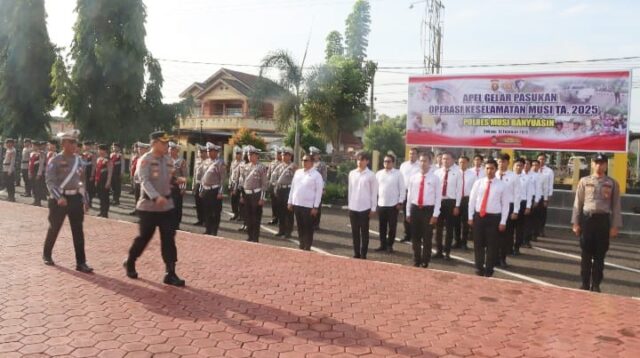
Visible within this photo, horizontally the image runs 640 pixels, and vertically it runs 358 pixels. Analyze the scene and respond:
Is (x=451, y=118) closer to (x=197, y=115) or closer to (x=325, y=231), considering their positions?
(x=325, y=231)

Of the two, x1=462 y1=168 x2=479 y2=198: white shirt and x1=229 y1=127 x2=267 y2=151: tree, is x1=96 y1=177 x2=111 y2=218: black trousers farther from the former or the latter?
x1=229 y1=127 x2=267 y2=151: tree

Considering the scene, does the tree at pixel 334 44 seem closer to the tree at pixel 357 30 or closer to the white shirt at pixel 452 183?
the tree at pixel 357 30

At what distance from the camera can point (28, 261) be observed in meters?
6.93

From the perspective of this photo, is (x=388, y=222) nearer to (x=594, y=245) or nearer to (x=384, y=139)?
(x=594, y=245)

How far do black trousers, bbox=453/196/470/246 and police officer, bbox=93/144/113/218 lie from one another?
8.03m

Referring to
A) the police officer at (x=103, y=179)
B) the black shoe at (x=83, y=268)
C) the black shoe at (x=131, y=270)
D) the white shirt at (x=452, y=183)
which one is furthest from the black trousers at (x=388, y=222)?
the police officer at (x=103, y=179)

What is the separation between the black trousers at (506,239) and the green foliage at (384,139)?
69.8 ft

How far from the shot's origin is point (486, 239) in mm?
7734

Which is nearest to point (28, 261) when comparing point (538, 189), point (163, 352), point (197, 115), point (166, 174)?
point (166, 174)

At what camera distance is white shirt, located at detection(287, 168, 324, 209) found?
28.3 ft

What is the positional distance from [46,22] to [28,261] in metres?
25.7

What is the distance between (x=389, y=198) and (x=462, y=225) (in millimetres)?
1963

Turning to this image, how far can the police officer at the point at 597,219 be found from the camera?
23.0ft

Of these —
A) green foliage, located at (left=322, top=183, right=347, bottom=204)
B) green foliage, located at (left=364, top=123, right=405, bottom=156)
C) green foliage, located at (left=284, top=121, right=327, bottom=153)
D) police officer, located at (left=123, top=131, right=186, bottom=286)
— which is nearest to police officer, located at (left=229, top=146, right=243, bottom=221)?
green foliage, located at (left=322, top=183, right=347, bottom=204)
